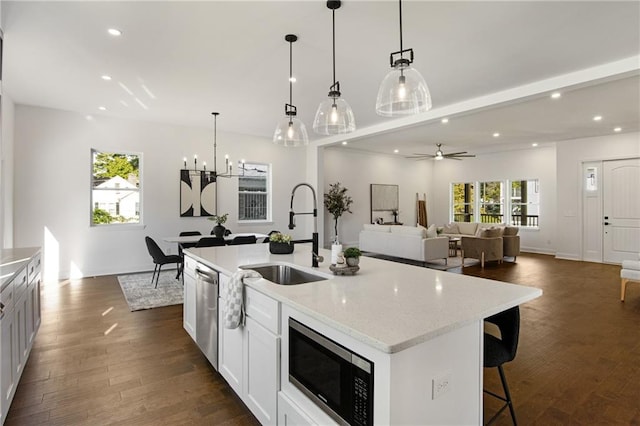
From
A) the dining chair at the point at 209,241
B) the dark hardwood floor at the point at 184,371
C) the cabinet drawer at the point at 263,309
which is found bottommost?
the dark hardwood floor at the point at 184,371

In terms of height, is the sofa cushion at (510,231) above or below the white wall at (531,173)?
below

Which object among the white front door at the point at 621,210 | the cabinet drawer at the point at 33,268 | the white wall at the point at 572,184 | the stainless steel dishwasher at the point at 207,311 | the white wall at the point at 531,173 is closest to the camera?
the stainless steel dishwasher at the point at 207,311

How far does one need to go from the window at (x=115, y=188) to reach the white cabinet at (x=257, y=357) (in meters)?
5.41

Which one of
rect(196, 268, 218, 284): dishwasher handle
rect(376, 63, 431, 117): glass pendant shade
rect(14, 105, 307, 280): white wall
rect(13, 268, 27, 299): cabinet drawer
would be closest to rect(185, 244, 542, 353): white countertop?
rect(196, 268, 218, 284): dishwasher handle

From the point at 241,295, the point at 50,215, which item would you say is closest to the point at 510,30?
the point at 241,295

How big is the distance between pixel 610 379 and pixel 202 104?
19.6ft

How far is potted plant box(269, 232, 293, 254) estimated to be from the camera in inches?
122

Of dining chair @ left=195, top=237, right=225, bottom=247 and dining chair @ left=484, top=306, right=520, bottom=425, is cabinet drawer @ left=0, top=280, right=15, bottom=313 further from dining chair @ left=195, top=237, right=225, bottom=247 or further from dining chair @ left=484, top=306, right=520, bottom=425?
dining chair @ left=195, top=237, right=225, bottom=247

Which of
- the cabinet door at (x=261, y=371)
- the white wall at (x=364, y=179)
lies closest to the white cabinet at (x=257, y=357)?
the cabinet door at (x=261, y=371)

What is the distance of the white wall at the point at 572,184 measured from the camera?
7.85 m

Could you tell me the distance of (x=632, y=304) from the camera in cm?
459

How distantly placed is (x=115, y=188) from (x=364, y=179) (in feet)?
21.7

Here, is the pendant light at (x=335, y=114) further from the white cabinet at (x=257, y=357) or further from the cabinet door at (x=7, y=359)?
the cabinet door at (x=7, y=359)

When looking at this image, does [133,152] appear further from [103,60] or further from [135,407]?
[135,407]
